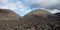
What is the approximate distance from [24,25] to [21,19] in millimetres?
1018

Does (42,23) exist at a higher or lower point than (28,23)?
lower

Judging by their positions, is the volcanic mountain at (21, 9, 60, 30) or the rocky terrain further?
the volcanic mountain at (21, 9, 60, 30)

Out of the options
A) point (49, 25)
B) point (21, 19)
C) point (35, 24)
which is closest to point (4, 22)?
point (21, 19)

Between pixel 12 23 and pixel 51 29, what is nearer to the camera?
pixel 12 23

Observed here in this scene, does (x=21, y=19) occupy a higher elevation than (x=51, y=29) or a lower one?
higher

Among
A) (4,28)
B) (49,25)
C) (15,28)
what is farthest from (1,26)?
(49,25)

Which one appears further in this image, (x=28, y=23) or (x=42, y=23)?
(x=42, y=23)

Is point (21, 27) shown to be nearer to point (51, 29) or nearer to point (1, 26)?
point (1, 26)

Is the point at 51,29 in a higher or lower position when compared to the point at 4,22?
lower

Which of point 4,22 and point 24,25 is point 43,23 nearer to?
point 24,25

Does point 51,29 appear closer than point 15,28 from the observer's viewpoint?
No

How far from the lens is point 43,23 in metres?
23.6

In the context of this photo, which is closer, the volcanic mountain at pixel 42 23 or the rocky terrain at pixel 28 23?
the rocky terrain at pixel 28 23

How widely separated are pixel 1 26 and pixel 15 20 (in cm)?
214
